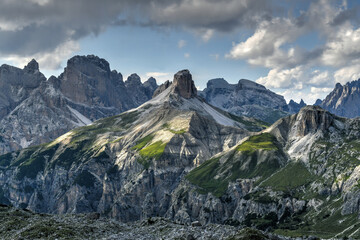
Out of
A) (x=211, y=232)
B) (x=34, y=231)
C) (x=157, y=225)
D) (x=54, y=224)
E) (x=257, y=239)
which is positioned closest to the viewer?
(x=257, y=239)

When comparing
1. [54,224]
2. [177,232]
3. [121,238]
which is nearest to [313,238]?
[177,232]

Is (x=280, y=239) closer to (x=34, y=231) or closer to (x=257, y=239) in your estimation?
(x=257, y=239)

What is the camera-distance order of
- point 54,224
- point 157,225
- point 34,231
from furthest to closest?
point 157,225 < point 54,224 < point 34,231

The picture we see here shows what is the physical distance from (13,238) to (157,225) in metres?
40.7

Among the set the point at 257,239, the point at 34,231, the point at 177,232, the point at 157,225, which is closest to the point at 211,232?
the point at 177,232

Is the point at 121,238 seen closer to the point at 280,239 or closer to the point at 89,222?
the point at 89,222

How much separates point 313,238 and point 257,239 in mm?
22491

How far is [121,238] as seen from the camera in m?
98.1

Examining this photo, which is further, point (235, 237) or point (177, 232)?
point (177, 232)

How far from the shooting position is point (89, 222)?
121438 millimetres

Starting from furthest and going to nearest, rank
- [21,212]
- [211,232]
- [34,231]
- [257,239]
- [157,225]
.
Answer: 1. [21,212]
2. [157,225]
3. [34,231]
4. [211,232]
5. [257,239]

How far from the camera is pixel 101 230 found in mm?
112062

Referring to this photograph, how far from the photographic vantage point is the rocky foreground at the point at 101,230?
296 ft

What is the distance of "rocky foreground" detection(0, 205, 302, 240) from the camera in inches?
3553
